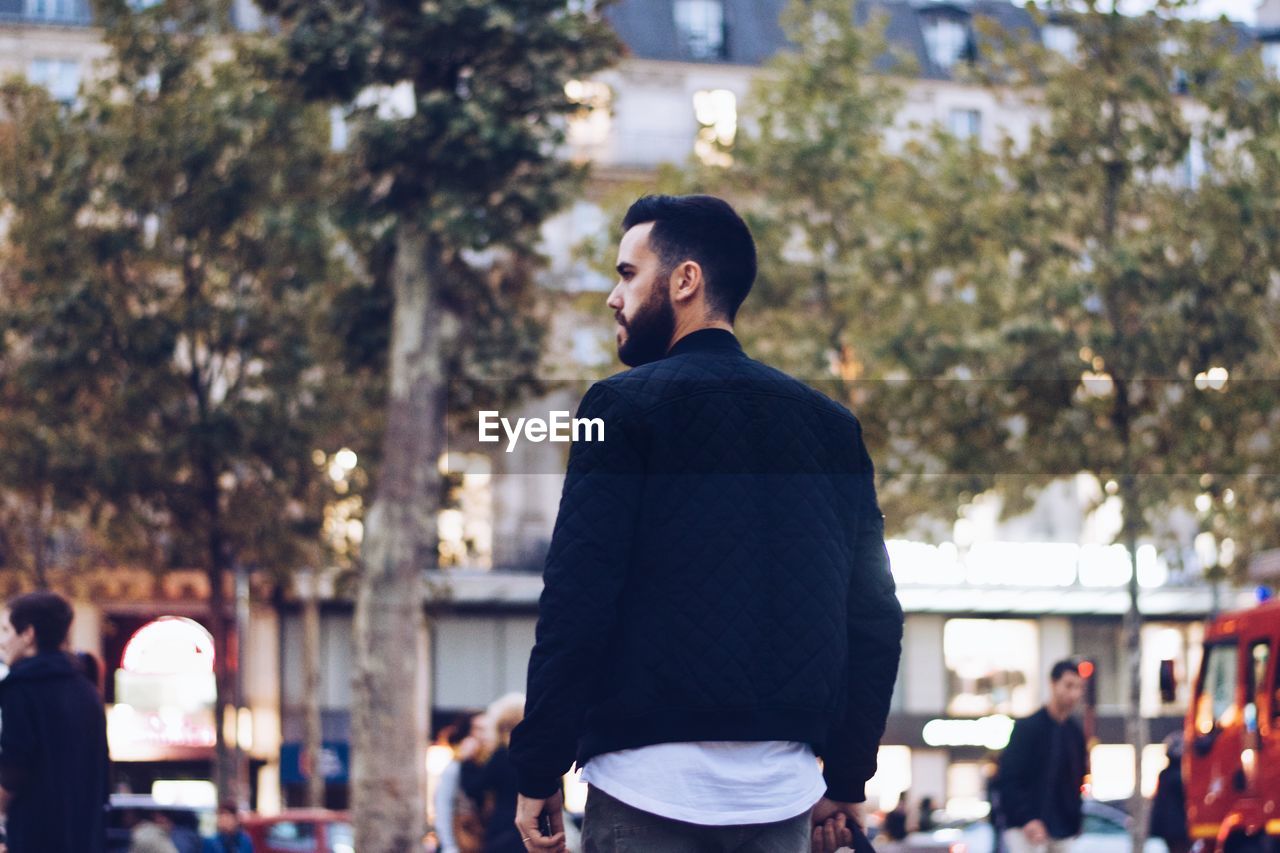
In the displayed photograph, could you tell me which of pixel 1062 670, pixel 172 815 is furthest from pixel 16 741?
pixel 172 815

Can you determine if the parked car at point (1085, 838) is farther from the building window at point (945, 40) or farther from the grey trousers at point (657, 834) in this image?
the building window at point (945, 40)

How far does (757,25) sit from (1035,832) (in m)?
42.6

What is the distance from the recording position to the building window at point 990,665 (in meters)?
47.2

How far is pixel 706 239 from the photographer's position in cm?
407

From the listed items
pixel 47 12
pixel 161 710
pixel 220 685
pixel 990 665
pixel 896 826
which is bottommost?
pixel 161 710

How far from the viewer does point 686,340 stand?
→ 4.05m

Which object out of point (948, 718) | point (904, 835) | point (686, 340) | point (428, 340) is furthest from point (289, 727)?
point (686, 340)

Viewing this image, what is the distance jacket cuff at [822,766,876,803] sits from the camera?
406 centimetres

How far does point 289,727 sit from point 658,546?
41.7 m

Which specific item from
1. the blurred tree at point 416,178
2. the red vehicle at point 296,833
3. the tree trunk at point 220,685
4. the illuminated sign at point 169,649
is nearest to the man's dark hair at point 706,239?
the blurred tree at point 416,178

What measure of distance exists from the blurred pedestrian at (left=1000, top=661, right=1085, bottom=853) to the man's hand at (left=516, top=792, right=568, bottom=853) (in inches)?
288

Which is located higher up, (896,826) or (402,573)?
(402,573)

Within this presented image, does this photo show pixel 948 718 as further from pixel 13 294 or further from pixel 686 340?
pixel 686 340

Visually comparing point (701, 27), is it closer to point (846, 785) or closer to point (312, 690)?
point (312, 690)
